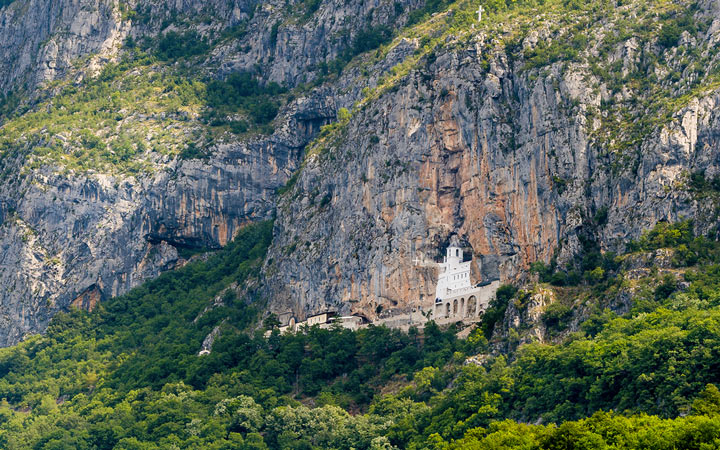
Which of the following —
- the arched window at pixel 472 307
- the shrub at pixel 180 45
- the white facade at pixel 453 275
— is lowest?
the arched window at pixel 472 307

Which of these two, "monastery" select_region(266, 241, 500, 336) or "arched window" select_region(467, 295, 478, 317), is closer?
"monastery" select_region(266, 241, 500, 336)

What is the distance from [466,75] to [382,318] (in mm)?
23103

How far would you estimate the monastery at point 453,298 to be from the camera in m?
117

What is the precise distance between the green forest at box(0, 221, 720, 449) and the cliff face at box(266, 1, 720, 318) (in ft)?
14.4

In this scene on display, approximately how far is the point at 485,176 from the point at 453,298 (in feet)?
36.1

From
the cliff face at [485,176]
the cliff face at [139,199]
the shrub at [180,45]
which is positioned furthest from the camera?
the shrub at [180,45]

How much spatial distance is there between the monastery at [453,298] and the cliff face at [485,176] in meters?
1.19

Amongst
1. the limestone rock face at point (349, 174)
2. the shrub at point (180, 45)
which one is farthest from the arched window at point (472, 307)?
the shrub at point (180, 45)

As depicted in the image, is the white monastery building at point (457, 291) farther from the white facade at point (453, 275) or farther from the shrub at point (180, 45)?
the shrub at point (180, 45)

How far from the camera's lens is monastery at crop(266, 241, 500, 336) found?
117m

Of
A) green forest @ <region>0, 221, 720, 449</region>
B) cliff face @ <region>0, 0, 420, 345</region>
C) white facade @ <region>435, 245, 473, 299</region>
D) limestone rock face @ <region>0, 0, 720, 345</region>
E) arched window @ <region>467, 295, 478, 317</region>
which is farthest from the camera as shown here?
cliff face @ <region>0, 0, 420, 345</region>

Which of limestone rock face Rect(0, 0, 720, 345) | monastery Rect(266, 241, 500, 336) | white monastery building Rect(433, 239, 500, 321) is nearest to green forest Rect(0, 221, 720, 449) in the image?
monastery Rect(266, 241, 500, 336)

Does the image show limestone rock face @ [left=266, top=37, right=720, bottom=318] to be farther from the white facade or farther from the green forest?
the green forest

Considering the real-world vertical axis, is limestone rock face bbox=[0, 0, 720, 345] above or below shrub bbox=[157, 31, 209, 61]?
below
